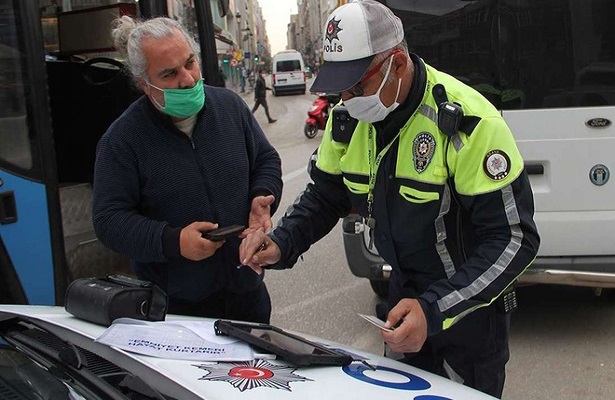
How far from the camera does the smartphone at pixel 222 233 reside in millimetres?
2172

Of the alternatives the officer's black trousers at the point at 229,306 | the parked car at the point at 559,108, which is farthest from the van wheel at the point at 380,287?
the officer's black trousers at the point at 229,306

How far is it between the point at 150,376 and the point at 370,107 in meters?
0.91

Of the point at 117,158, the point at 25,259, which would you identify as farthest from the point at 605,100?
the point at 25,259

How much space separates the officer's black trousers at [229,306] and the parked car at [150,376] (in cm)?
60

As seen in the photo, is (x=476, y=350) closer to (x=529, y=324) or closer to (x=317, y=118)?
(x=529, y=324)

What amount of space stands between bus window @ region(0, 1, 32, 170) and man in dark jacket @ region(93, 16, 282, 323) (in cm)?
104

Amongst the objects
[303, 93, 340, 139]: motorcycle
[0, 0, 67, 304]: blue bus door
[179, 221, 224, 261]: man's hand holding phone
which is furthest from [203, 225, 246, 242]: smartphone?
[303, 93, 340, 139]: motorcycle

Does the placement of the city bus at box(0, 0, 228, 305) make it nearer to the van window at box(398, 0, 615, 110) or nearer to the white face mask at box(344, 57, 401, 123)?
the van window at box(398, 0, 615, 110)

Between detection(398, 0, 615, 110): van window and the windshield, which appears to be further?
detection(398, 0, 615, 110): van window

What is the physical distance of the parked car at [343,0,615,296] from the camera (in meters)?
3.84

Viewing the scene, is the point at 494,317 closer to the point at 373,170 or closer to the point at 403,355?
the point at 403,355

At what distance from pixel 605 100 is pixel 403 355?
2.42 m

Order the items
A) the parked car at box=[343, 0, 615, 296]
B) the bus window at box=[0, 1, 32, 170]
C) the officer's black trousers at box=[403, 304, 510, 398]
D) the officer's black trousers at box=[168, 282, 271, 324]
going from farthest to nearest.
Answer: the parked car at box=[343, 0, 615, 296] → the bus window at box=[0, 1, 32, 170] → the officer's black trousers at box=[168, 282, 271, 324] → the officer's black trousers at box=[403, 304, 510, 398]

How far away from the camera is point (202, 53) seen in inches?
159
